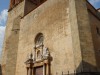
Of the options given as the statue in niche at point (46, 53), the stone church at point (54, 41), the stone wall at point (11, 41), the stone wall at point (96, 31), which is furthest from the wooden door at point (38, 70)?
the stone wall at point (96, 31)

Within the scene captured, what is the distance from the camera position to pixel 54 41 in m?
11.3

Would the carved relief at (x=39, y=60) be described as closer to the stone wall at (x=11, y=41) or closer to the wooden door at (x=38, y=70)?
the wooden door at (x=38, y=70)

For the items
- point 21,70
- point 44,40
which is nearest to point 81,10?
point 44,40

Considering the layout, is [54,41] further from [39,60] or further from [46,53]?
[39,60]

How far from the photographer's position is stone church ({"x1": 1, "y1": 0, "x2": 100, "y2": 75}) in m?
9.50

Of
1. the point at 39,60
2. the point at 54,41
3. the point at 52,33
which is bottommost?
the point at 39,60

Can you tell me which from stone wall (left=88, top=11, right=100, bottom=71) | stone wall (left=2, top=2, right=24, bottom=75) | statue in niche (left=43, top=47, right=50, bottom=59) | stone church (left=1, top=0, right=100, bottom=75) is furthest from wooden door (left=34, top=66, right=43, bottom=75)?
stone wall (left=88, top=11, right=100, bottom=71)

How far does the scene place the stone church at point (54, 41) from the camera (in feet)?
31.2

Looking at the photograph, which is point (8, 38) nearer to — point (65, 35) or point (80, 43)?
point (65, 35)

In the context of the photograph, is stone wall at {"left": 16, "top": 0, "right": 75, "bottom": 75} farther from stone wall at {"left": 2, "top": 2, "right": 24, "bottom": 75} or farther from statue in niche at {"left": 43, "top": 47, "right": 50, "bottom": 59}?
stone wall at {"left": 2, "top": 2, "right": 24, "bottom": 75}

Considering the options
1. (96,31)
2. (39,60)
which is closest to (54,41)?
(39,60)

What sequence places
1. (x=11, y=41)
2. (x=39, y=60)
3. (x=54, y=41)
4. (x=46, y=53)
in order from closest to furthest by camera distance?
1. (x=54, y=41)
2. (x=46, y=53)
3. (x=39, y=60)
4. (x=11, y=41)

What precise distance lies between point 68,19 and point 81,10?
101cm

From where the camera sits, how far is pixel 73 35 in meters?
9.92
